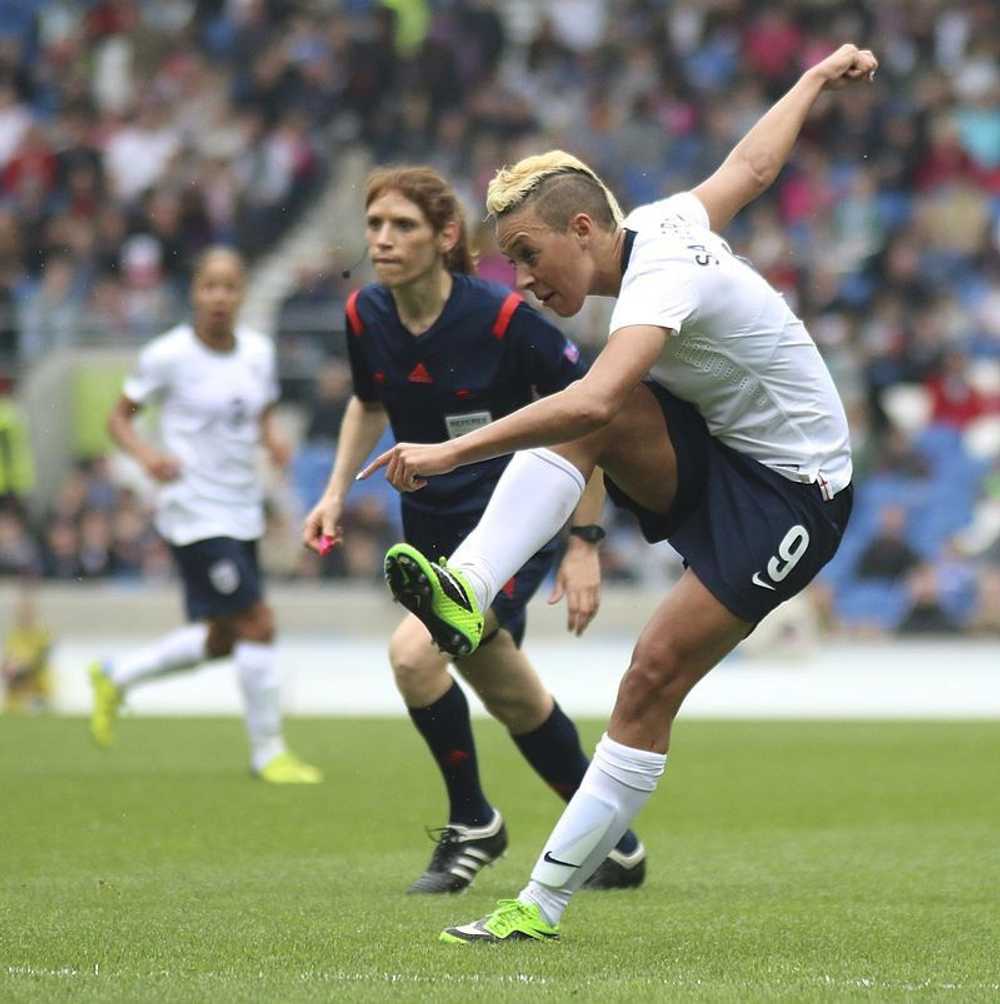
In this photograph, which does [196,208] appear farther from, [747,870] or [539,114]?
[747,870]

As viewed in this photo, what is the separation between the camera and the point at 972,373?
18.6 meters

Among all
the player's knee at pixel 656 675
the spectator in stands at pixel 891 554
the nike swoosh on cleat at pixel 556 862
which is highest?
the player's knee at pixel 656 675

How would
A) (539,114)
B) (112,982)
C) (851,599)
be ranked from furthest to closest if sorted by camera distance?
(539,114)
(851,599)
(112,982)

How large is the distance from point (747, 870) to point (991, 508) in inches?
463

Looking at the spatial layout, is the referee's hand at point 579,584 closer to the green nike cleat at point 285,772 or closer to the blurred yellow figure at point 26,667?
the green nike cleat at point 285,772

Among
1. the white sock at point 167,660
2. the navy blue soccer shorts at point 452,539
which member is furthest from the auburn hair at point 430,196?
the white sock at point 167,660

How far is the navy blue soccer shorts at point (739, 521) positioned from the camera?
5180 millimetres

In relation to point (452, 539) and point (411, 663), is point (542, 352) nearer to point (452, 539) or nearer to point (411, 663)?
point (452, 539)

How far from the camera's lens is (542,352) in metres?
6.47

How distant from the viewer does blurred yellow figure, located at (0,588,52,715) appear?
524 inches

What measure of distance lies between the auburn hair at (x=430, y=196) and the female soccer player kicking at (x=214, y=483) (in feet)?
10.4

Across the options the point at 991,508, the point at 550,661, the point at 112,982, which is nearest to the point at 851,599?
the point at 991,508

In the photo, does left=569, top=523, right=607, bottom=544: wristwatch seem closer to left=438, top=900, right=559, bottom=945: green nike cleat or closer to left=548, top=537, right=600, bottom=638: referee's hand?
left=548, top=537, right=600, bottom=638: referee's hand

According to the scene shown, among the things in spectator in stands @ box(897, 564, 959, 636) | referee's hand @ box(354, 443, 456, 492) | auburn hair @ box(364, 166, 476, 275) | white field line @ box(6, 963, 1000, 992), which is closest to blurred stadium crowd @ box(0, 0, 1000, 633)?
spectator in stands @ box(897, 564, 959, 636)
